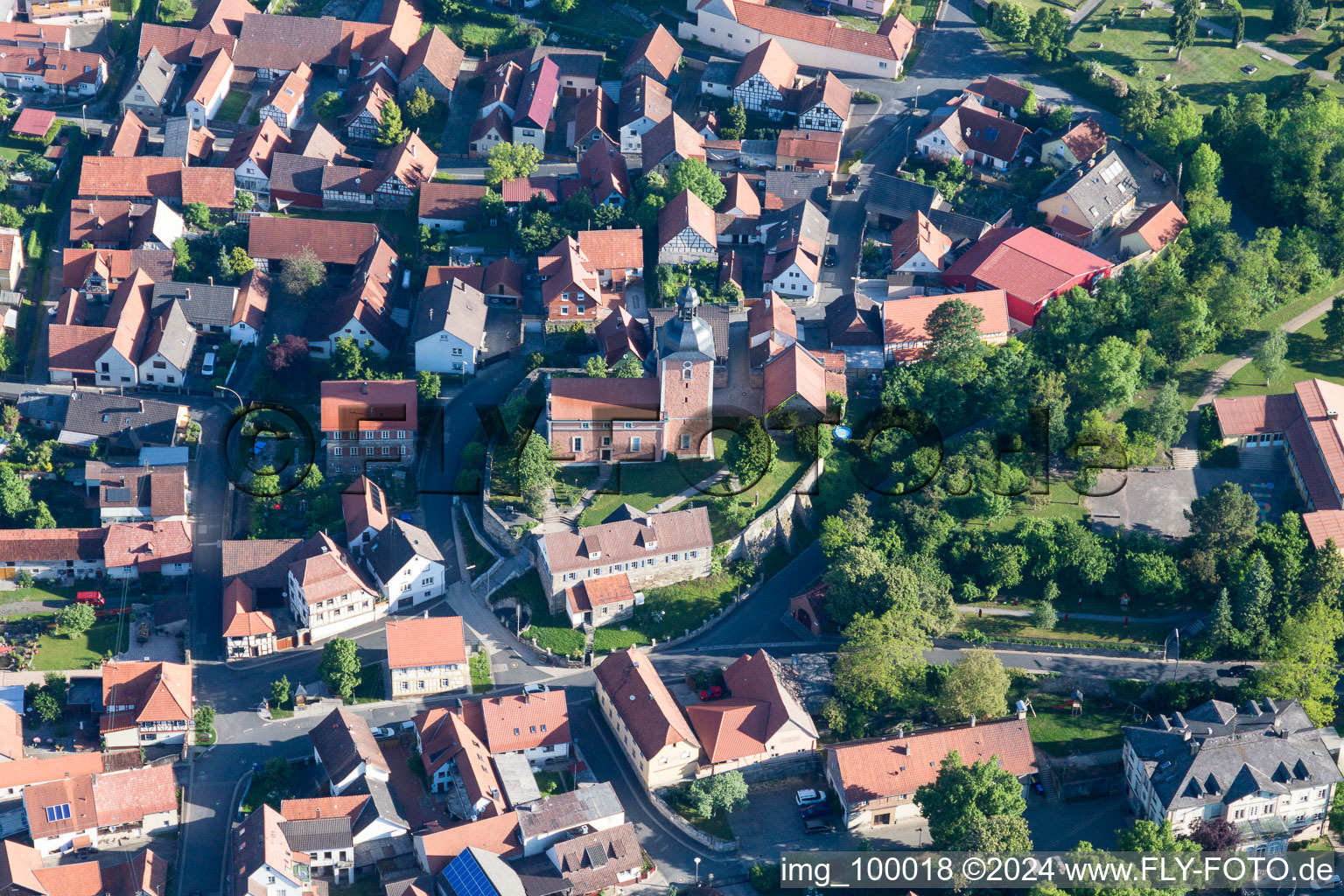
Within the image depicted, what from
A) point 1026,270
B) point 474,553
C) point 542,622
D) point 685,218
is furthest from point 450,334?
point 1026,270

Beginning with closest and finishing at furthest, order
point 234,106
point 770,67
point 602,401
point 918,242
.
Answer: point 602,401, point 918,242, point 770,67, point 234,106

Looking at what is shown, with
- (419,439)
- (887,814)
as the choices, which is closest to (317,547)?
(419,439)

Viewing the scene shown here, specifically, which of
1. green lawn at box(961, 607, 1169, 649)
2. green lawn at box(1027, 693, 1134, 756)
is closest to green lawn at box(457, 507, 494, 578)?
green lawn at box(961, 607, 1169, 649)

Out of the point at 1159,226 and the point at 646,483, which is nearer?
the point at 646,483

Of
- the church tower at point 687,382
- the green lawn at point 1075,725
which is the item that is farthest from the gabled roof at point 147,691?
the green lawn at point 1075,725

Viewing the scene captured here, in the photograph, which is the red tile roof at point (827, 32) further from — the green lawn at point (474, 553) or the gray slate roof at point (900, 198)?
the green lawn at point (474, 553)

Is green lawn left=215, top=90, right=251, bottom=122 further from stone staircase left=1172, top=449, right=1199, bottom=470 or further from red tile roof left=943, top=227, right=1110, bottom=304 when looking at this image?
stone staircase left=1172, top=449, right=1199, bottom=470

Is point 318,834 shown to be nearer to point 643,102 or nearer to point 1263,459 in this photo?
point 1263,459
